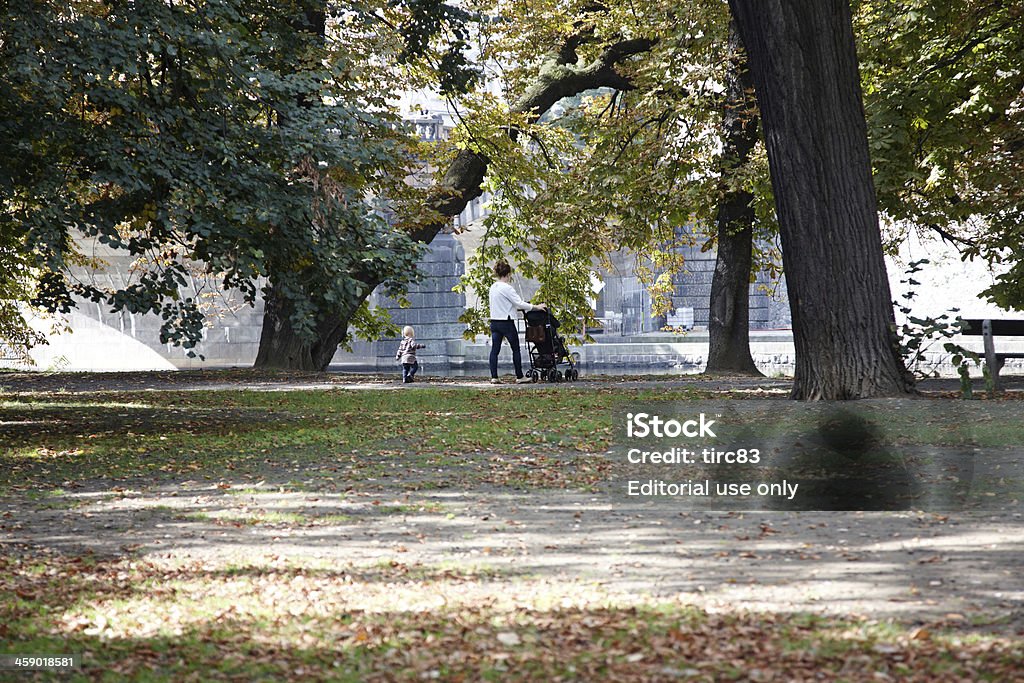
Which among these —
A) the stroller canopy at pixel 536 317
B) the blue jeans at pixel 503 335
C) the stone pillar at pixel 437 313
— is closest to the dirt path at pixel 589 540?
the stroller canopy at pixel 536 317

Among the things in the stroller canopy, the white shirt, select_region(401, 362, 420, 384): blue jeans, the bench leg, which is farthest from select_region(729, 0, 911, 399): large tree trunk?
select_region(401, 362, 420, 384): blue jeans

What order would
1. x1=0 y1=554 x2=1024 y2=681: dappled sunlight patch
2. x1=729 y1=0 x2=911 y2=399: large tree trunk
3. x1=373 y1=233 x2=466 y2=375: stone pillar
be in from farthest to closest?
x1=373 y1=233 x2=466 y2=375: stone pillar < x1=729 y1=0 x2=911 y2=399: large tree trunk < x1=0 y1=554 x2=1024 y2=681: dappled sunlight patch

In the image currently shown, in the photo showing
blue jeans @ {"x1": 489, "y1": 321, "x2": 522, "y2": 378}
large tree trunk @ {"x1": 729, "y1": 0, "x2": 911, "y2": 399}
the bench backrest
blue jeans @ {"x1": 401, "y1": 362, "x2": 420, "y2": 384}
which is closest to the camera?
large tree trunk @ {"x1": 729, "y1": 0, "x2": 911, "y2": 399}

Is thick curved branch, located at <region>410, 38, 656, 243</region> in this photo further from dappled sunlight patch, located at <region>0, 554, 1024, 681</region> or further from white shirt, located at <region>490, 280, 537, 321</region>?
dappled sunlight patch, located at <region>0, 554, 1024, 681</region>

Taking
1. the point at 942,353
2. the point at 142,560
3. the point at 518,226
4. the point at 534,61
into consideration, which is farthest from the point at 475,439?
the point at 942,353

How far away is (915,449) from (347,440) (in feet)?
16.1

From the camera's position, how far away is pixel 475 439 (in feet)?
35.4

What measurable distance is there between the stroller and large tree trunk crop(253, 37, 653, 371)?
4.89m

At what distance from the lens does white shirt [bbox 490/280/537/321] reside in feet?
58.1

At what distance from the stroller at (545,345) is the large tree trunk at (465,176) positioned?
→ 4885mm

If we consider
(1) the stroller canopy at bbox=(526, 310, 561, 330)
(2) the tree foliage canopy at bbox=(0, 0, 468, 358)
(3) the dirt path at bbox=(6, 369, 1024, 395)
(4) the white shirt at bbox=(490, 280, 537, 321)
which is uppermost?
(2) the tree foliage canopy at bbox=(0, 0, 468, 358)

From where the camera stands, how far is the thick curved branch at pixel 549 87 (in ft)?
77.8

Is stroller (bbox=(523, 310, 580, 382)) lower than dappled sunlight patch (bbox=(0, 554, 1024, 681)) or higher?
higher

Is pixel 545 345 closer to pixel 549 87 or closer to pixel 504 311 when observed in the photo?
pixel 504 311
